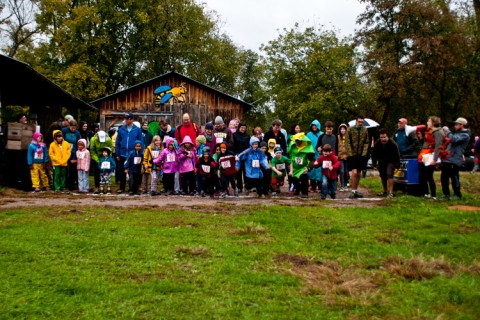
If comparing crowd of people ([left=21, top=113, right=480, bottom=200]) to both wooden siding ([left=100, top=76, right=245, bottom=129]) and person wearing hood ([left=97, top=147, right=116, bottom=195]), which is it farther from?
wooden siding ([left=100, top=76, right=245, bottom=129])

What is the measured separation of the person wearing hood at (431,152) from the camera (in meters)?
11.9

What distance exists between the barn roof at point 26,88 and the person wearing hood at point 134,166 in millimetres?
4758

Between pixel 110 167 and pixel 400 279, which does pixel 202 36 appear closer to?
pixel 110 167

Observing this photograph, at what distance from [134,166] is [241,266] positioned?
347 inches

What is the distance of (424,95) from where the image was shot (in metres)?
39.2

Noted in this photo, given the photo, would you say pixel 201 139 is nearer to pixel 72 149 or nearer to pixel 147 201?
pixel 147 201

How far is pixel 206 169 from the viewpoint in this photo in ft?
43.9

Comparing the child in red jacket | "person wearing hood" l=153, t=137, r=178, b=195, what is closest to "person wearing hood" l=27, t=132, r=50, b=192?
"person wearing hood" l=153, t=137, r=178, b=195

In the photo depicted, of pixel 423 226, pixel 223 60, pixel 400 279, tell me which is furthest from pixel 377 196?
pixel 223 60

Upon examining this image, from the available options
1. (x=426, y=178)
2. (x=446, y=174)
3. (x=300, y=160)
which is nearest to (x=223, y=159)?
(x=300, y=160)

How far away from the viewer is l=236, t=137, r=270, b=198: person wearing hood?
13484 mm

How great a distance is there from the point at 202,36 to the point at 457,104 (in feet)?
→ 79.3

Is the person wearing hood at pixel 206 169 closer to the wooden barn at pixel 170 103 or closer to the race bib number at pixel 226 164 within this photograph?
the race bib number at pixel 226 164

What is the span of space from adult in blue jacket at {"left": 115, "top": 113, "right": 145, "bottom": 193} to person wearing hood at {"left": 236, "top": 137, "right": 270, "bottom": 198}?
3001 mm
